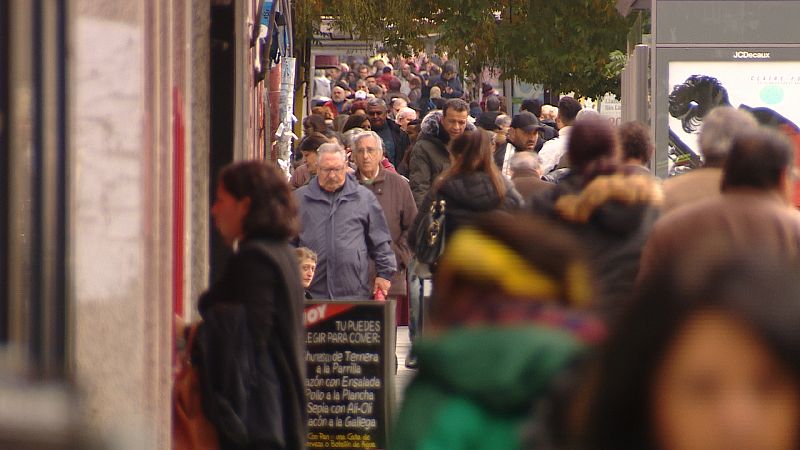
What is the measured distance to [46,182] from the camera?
13.9ft

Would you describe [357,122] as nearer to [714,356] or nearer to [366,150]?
[366,150]

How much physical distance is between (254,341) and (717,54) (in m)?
7.37

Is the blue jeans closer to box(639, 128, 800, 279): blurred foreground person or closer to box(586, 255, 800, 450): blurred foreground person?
box(639, 128, 800, 279): blurred foreground person

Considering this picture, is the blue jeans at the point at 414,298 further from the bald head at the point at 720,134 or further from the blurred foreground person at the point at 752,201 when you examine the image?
the blurred foreground person at the point at 752,201

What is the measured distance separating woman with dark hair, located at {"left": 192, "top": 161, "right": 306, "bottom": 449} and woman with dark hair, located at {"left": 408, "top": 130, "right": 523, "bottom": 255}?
142 inches

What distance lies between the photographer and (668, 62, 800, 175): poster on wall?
1210 centimetres

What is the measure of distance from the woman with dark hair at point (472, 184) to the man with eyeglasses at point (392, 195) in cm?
113

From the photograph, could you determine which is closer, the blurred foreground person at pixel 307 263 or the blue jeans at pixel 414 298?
Result: the blurred foreground person at pixel 307 263

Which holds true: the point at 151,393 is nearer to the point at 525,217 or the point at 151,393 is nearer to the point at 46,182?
the point at 46,182

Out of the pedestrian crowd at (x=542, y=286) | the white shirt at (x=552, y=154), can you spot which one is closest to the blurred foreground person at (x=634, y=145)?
the pedestrian crowd at (x=542, y=286)

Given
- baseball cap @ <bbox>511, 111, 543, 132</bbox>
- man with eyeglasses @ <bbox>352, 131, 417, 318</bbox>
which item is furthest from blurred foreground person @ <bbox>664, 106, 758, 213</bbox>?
baseball cap @ <bbox>511, 111, 543, 132</bbox>

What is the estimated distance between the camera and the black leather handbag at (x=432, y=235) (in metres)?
9.55

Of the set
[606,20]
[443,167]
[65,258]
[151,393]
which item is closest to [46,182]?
[65,258]

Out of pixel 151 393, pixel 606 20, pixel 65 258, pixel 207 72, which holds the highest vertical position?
pixel 606 20
